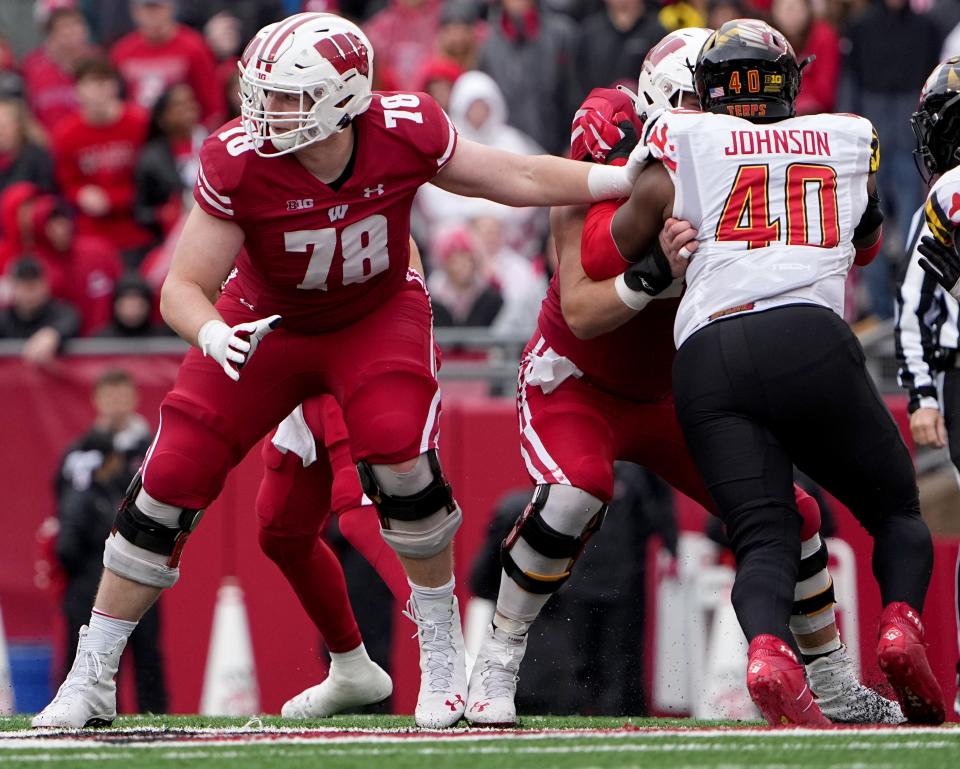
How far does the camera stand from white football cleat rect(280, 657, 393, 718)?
602cm

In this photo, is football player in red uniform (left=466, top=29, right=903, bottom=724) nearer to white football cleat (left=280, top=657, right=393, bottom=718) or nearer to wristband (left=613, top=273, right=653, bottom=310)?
wristband (left=613, top=273, right=653, bottom=310)

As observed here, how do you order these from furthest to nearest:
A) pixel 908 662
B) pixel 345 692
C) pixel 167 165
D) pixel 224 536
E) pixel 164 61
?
pixel 164 61
pixel 167 165
pixel 224 536
pixel 345 692
pixel 908 662

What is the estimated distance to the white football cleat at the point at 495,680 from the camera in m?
5.25

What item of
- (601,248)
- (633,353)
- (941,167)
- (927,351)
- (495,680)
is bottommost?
(495,680)

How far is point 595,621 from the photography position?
7.87 metres

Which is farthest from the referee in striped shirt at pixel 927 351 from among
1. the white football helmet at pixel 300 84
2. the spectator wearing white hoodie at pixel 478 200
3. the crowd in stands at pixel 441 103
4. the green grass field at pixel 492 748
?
the spectator wearing white hoodie at pixel 478 200

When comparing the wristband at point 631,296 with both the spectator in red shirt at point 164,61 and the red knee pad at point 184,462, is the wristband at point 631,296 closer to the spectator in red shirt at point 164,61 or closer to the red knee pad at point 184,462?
the red knee pad at point 184,462

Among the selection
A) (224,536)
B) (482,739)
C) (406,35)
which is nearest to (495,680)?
(482,739)

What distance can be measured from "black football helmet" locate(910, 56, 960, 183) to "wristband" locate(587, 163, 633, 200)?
95 cm

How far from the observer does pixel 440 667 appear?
5.28 metres

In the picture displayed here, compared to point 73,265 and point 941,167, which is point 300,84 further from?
point 73,265

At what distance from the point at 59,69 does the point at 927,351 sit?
Answer: 7.67 metres

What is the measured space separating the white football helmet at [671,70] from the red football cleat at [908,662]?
1.72 metres

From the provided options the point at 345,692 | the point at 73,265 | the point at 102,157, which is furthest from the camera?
the point at 102,157
